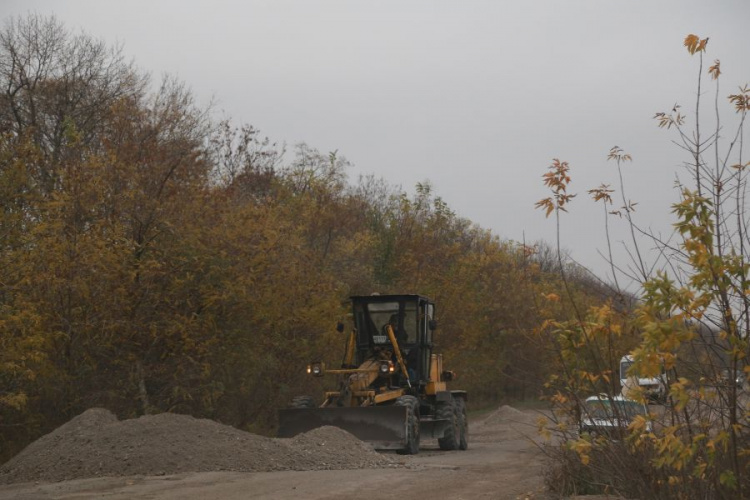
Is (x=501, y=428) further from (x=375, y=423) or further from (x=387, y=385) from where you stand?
(x=375, y=423)

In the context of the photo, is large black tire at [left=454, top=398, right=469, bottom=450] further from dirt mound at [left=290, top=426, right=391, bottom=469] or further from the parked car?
the parked car

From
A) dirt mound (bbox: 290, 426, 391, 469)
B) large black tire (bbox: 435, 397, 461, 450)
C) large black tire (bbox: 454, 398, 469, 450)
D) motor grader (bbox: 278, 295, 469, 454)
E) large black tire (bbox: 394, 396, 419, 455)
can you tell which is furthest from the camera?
large black tire (bbox: 454, 398, 469, 450)

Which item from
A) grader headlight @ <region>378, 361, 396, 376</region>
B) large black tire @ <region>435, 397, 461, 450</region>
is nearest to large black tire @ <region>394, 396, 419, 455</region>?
grader headlight @ <region>378, 361, 396, 376</region>

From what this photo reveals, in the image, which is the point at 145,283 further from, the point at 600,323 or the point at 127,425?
the point at 600,323

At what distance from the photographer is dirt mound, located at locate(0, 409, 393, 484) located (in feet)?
51.2

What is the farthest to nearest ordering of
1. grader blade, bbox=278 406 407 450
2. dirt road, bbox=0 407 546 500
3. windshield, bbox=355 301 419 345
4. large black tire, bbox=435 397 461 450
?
large black tire, bbox=435 397 461 450
windshield, bbox=355 301 419 345
grader blade, bbox=278 406 407 450
dirt road, bbox=0 407 546 500

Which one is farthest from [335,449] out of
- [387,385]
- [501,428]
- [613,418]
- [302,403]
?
[501,428]

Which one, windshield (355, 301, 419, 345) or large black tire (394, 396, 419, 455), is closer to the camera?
large black tire (394, 396, 419, 455)

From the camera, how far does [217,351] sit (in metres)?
22.5

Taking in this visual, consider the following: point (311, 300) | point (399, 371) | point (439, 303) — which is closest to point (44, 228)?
point (399, 371)

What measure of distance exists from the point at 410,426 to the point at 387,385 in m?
2.16

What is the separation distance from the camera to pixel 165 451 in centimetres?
1602

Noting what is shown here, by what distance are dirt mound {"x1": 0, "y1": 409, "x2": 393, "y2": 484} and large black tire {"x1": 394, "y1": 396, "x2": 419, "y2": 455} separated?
1.29 metres

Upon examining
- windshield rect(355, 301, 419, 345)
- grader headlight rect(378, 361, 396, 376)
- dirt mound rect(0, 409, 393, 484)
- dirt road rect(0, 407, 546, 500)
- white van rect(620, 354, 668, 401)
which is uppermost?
windshield rect(355, 301, 419, 345)
